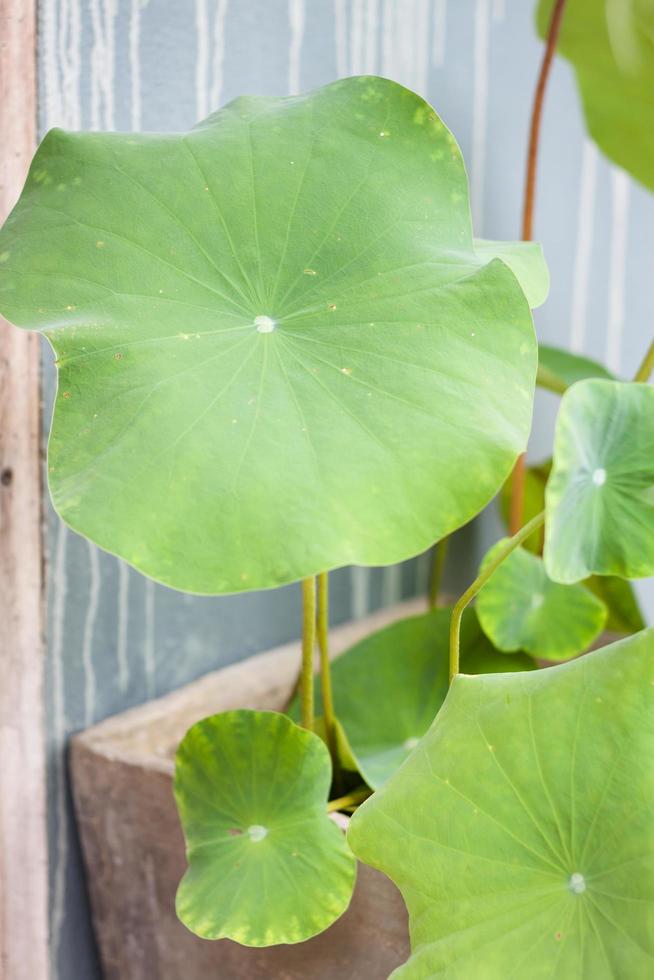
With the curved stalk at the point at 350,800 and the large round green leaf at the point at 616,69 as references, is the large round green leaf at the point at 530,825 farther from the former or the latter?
the large round green leaf at the point at 616,69

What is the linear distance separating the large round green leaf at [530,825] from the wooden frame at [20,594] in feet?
1.18

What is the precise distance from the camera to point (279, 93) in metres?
0.98

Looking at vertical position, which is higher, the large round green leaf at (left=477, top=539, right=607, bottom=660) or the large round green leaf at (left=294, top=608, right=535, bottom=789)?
the large round green leaf at (left=477, top=539, right=607, bottom=660)

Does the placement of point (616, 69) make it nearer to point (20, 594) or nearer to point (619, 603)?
point (619, 603)

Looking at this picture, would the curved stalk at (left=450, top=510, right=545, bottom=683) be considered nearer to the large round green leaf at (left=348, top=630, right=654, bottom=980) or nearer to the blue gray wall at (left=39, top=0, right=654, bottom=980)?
the large round green leaf at (left=348, top=630, right=654, bottom=980)

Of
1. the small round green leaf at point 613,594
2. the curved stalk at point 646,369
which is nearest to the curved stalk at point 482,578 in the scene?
the curved stalk at point 646,369

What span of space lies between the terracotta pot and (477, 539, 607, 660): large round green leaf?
0.28m

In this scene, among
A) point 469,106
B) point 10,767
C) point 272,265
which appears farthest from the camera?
point 469,106

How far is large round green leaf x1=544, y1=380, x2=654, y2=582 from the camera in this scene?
24.3 inches

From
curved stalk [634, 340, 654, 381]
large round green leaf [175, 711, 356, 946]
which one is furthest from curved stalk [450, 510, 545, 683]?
curved stalk [634, 340, 654, 381]

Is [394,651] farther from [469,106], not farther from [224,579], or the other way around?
[469,106]

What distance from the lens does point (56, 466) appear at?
1.80 feet

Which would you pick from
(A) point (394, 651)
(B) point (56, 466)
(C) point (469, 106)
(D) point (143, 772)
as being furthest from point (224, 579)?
(C) point (469, 106)

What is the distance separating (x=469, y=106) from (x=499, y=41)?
0.12 meters
